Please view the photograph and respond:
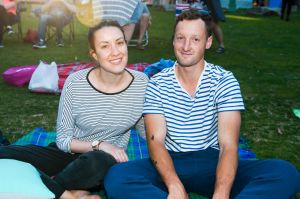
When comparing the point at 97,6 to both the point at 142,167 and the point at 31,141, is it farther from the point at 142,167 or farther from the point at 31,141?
the point at 142,167

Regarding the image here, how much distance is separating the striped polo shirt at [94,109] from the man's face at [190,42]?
0.41m

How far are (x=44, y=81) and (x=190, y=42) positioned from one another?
3503mm

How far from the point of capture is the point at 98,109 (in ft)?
10.9

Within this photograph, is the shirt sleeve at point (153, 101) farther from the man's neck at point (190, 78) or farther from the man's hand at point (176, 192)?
the man's hand at point (176, 192)

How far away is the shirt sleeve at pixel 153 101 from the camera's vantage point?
316 cm

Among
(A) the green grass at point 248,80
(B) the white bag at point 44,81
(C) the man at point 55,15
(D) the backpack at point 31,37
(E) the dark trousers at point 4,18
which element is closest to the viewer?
(A) the green grass at point 248,80

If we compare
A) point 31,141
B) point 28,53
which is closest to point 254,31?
point 28,53

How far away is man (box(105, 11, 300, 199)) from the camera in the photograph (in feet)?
9.70

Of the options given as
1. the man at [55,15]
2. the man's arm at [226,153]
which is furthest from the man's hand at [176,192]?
the man at [55,15]

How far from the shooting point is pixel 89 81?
133 inches

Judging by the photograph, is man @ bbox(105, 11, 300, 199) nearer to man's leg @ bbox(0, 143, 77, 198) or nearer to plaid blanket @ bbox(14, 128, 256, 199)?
man's leg @ bbox(0, 143, 77, 198)

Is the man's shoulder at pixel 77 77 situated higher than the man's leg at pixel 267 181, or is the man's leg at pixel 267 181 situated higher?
the man's shoulder at pixel 77 77

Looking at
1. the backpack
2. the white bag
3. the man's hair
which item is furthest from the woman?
the backpack

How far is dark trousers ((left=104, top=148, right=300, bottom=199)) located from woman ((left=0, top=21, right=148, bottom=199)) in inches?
8.9
